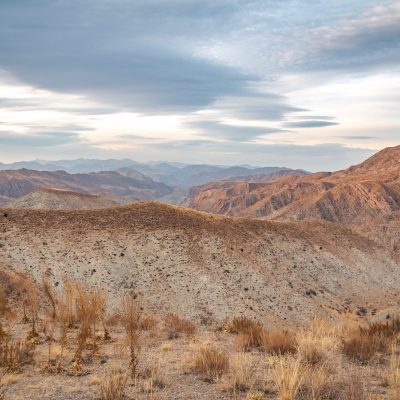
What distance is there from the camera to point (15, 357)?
9656 millimetres

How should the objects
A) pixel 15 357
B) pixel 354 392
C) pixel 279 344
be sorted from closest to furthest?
pixel 354 392
pixel 15 357
pixel 279 344

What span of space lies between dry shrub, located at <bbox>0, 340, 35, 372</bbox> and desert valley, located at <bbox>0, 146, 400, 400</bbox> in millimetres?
37

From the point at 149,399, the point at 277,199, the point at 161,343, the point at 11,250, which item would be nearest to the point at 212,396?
the point at 149,399

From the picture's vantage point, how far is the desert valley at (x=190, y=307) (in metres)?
8.13

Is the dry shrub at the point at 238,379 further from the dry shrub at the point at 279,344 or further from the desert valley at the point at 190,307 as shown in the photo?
the dry shrub at the point at 279,344

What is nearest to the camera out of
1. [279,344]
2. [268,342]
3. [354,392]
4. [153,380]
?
[354,392]

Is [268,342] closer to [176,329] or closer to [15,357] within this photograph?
[176,329]

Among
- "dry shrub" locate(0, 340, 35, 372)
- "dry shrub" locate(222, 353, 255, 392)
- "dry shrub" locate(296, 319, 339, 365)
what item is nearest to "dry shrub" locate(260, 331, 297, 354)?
"dry shrub" locate(296, 319, 339, 365)

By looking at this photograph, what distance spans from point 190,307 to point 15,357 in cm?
2075

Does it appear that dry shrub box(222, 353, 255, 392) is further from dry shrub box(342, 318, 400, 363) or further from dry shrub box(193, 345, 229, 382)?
dry shrub box(342, 318, 400, 363)

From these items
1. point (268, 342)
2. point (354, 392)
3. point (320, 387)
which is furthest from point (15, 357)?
point (354, 392)

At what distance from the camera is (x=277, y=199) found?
166375mm

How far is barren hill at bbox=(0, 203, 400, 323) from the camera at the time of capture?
30.4 meters

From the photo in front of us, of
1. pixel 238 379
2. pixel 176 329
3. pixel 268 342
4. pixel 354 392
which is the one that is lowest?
pixel 176 329
